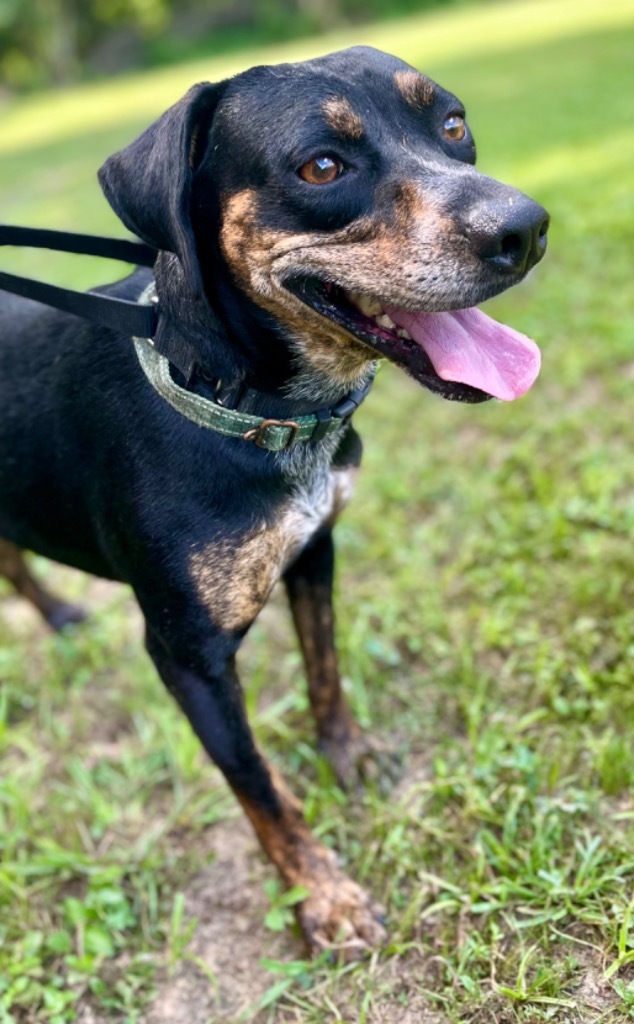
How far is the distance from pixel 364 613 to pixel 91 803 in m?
1.31

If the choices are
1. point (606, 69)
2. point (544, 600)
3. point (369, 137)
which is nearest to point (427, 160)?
point (369, 137)

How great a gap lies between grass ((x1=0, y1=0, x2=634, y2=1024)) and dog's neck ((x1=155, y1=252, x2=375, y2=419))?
4.68 ft

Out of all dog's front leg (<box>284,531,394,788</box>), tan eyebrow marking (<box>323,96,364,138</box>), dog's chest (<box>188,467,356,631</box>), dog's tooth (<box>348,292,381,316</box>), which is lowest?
dog's front leg (<box>284,531,394,788</box>)

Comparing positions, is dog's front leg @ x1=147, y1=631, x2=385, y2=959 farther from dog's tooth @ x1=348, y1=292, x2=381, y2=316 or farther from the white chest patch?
dog's tooth @ x1=348, y1=292, x2=381, y2=316

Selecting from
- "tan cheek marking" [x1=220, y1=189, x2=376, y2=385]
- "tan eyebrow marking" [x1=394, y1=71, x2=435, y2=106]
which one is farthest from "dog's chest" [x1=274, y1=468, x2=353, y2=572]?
"tan eyebrow marking" [x1=394, y1=71, x2=435, y2=106]

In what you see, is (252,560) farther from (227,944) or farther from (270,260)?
(227,944)

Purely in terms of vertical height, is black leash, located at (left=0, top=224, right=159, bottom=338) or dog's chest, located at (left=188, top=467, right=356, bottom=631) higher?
black leash, located at (left=0, top=224, right=159, bottom=338)

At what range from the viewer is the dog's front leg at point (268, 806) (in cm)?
233

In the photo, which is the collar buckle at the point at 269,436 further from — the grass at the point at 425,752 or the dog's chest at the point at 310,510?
the grass at the point at 425,752

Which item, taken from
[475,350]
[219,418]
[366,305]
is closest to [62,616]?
[219,418]

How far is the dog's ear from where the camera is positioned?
2.02 meters

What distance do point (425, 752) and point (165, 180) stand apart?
2078 millimetres

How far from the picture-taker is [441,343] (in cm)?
219

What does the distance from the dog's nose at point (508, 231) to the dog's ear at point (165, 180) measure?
2.17ft
